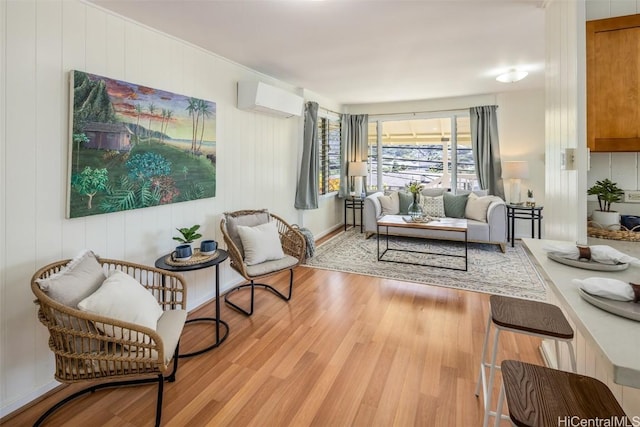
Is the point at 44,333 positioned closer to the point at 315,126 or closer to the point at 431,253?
the point at 315,126

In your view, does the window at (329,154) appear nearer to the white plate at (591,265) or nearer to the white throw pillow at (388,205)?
the white throw pillow at (388,205)

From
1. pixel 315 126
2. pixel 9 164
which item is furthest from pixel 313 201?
pixel 9 164

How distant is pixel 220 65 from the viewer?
3.21 metres

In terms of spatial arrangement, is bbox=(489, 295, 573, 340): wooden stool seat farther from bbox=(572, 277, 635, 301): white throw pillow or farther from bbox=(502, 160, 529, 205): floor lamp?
bbox=(502, 160, 529, 205): floor lamp

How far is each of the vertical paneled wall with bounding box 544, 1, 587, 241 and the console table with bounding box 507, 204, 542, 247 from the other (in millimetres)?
2834

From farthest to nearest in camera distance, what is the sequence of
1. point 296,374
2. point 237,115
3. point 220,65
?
1. point 237,115
2. point 220,65
3. point 296,374

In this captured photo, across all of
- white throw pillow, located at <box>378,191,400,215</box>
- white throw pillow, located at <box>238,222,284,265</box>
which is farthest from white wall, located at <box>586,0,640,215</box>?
white throw pillow, located at <box>378,191,400,215</box>

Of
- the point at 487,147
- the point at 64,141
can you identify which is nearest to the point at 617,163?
the point at 64,141

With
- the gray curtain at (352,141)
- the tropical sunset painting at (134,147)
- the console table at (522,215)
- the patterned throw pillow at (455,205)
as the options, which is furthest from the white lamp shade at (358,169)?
the tropical sunset painting at (134,147)

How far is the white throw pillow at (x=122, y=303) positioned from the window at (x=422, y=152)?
534 cm

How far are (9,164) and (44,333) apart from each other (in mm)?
981

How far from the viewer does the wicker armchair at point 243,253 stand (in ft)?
9.23

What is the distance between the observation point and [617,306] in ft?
3.16

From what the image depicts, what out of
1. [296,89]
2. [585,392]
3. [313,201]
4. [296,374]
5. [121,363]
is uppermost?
[296,89]
